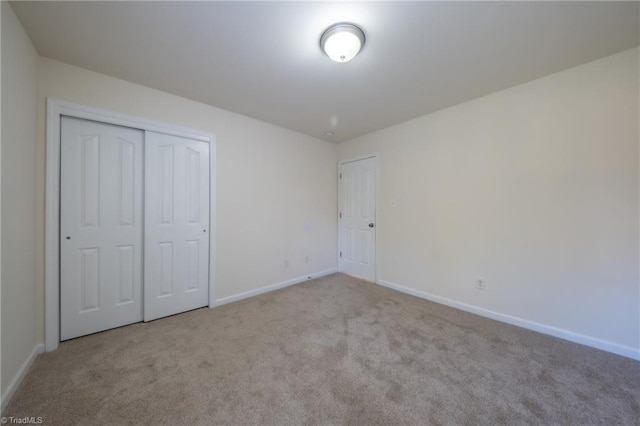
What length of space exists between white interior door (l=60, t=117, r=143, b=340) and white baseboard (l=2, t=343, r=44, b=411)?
0.58 ft

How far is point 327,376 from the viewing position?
1.62 metres

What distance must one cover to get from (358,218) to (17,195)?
359 centimetres

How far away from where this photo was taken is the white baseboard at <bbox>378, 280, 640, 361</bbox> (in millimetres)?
1838

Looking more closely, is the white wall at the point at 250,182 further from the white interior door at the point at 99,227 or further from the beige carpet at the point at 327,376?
the beige carpet at the point at 327,376

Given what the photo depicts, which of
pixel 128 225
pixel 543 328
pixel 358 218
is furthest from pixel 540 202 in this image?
pixel 128 225

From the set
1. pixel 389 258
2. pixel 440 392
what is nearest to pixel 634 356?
pixel 440 392

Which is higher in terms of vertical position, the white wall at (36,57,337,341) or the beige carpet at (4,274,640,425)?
the white wall at (36,57,337,341)

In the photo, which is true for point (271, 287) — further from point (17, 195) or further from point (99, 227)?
point (17, 195)

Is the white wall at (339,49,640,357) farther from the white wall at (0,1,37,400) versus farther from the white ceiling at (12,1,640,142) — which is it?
the white wall at (0,1,37,400)

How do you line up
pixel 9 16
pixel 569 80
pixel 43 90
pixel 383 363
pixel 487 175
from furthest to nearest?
pixel 487 175, pixel 569 80, pixel 43 90, pixel 383 363, pixel 9 16

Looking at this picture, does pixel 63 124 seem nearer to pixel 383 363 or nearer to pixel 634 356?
pixel 383 363

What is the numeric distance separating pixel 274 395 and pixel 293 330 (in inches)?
30.5

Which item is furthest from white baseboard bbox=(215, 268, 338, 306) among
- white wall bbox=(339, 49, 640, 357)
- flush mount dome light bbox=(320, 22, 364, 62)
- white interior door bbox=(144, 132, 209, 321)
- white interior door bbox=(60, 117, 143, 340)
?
flush mount dome light bbox=(320, 22, 364, 62)

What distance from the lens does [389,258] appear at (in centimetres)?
345
